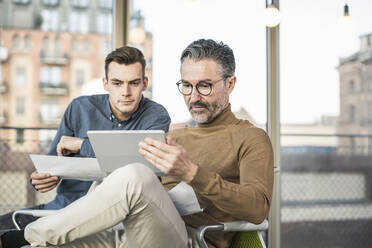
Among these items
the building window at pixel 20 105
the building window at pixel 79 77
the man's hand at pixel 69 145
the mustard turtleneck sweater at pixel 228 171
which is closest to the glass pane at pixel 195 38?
the building window at pixel 79 77

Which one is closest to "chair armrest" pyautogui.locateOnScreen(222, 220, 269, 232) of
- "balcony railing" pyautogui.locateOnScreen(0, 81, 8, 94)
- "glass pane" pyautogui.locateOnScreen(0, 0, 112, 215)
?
"glass pane" pyautogui.locateOnScreen(0, 0, 112, 215)

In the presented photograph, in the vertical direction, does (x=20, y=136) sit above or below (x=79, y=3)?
below

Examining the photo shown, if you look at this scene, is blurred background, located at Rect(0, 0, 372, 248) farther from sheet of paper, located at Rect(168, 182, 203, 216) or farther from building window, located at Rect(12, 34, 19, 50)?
sheet of paper, located at Rect(168, 182, 203, 216)

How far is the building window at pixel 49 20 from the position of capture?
3268 mm

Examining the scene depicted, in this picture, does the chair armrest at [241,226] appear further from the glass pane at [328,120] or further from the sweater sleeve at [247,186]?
the glass pane at [328,120]

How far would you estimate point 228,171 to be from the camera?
1.66 metres

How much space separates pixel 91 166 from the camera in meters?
1.80

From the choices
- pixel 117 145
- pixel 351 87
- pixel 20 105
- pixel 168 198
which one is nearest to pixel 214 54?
pixel 117 145

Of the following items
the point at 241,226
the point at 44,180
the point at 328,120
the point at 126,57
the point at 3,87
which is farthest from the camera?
the point at 328,120

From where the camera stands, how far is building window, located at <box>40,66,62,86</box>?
325cm

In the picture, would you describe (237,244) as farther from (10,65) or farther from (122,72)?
(10,65)

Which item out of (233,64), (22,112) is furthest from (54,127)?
(233,64)

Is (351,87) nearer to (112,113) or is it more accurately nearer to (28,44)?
(112,113)

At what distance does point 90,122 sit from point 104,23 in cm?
124
